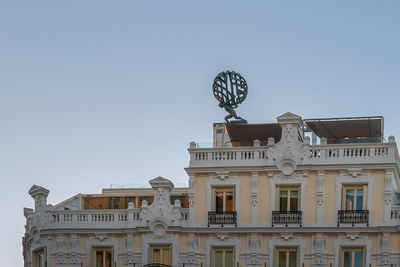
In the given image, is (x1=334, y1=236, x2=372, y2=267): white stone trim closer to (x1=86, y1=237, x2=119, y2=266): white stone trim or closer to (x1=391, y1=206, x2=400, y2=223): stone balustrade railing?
(x1=391, y1=206, x2=400, y2=223): stone balustrade railing

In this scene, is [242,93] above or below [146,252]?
above

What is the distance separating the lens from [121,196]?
5797 cm

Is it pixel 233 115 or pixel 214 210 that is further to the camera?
pixel 233 115

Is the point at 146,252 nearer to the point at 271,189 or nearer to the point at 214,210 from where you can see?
the point at 214,210

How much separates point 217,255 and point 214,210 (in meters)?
2.58

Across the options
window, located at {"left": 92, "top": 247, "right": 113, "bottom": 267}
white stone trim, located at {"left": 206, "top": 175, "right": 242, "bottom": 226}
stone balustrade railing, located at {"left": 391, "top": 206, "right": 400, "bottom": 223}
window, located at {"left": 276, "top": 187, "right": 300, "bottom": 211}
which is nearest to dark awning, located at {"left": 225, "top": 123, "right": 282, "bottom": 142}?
white stone trim, located at {"left": 206, "top": 175, "right": 242, "bottom": 226}

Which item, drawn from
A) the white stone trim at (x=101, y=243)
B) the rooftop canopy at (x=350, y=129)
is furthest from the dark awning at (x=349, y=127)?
the white stone trim at (x=101, y=243)

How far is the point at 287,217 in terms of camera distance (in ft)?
175

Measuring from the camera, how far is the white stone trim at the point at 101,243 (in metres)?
54.9

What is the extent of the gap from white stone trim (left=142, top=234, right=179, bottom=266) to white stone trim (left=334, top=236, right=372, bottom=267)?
9069 mm

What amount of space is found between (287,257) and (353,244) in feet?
12.5

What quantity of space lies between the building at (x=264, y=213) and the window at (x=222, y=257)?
6 centimetres

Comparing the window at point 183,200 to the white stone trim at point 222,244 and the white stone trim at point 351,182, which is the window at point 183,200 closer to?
the white stone trim at point 222,244

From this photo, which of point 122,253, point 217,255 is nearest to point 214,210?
point 217,255
